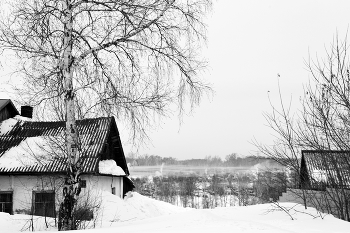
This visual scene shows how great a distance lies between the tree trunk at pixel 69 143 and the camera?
8.52m

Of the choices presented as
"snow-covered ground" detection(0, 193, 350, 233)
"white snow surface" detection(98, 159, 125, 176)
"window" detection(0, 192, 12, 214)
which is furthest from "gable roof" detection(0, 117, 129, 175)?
"snow-covered ground" detection(0, 193, 350, 233)

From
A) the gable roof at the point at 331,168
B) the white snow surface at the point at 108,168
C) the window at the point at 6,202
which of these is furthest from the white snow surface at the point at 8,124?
the gable roof at the point at 331,168

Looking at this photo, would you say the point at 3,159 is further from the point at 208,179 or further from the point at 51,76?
the point at 208,179

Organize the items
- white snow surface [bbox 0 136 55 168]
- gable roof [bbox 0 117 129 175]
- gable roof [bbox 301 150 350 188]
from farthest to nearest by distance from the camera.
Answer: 1. white snow surface [bbox 0 136 55 168]
2. gable roof [bbox 0 117 129 175]
3. gable roof [bbox 301 150 350 188]

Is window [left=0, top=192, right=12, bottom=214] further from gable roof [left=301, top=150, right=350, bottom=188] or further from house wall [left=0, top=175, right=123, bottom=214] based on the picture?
gable roof [left=301, top=150, right=350, bottom=188]

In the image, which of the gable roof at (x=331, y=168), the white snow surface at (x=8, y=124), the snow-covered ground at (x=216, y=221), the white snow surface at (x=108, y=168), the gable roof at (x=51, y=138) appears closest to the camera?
the snow-covered ground at (x=216, y=221)

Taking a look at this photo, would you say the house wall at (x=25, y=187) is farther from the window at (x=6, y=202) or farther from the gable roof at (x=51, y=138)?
the gable roof at (x=51, y=138)

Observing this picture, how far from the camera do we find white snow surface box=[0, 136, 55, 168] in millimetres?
17266

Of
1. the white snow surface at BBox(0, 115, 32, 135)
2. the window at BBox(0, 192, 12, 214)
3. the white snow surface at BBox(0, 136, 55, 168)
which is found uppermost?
the white snow surface at BBox(0, 115, 32, 135)

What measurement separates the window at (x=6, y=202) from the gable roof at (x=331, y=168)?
554 inches

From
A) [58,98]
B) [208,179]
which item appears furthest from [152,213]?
[208,179]

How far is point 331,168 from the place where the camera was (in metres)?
8.85

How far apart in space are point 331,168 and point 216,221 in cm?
340

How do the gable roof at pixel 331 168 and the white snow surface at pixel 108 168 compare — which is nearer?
the gable roof at pixel 331 168
